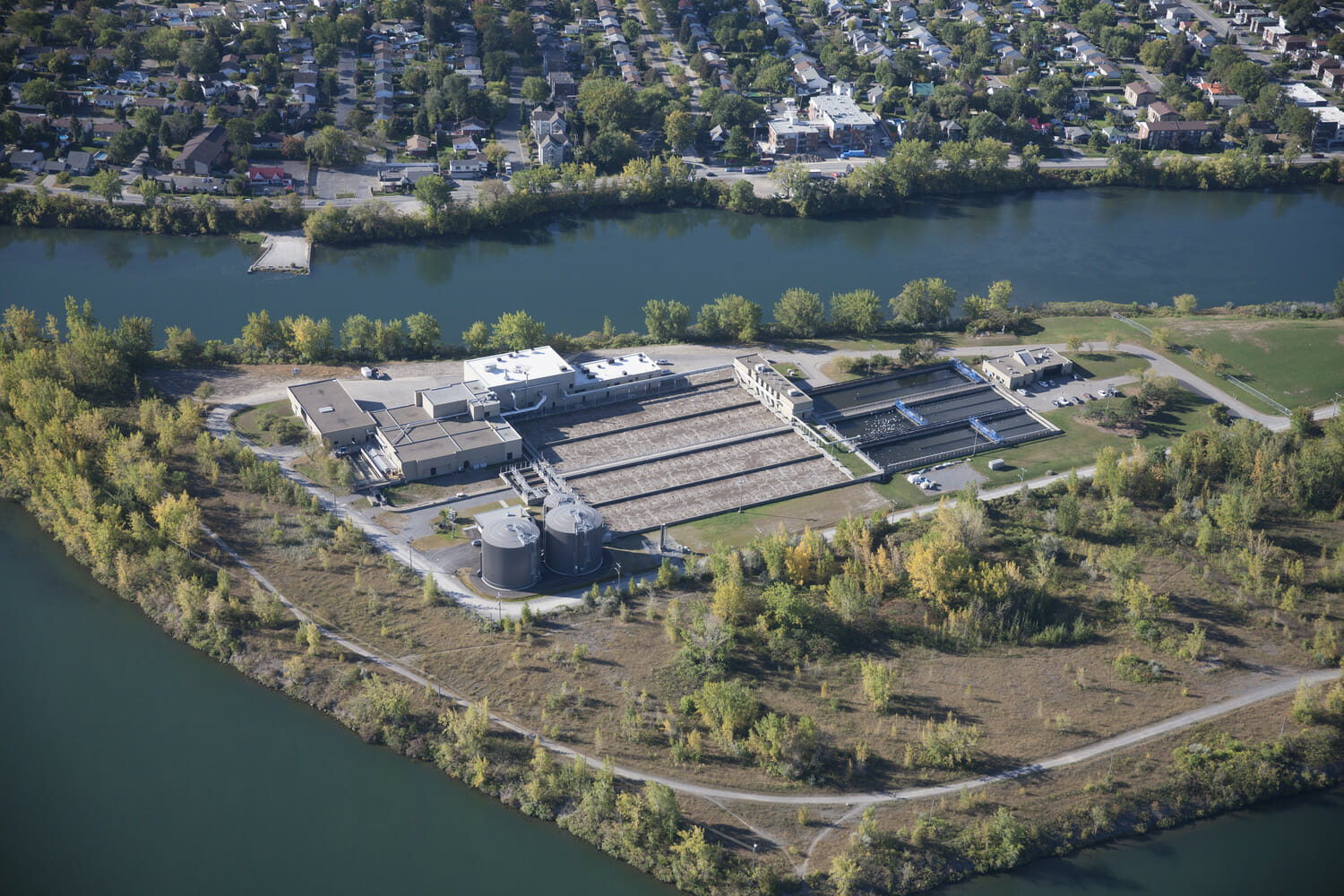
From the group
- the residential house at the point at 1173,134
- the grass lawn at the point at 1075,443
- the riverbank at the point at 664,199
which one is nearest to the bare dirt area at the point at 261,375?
the riverbank at the point at 664,199

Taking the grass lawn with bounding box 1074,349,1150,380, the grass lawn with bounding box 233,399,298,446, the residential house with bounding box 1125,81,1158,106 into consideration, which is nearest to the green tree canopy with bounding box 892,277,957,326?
the grass lawn with bounding box 1074,349,1150,380

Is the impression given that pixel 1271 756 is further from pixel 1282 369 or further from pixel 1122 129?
pixel 1122 129

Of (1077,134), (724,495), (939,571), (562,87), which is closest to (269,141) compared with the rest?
(562,87)

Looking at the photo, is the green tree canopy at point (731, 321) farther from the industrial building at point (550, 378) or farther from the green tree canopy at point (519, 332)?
the green tree canopy at point (519, 332)

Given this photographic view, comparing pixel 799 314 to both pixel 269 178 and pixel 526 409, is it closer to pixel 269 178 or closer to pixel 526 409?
pixel 526 409

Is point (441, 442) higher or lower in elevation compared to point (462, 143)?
lower

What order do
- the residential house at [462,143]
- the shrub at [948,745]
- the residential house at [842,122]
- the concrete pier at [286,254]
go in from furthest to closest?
the residential house at [842,122] → the residential house at [462,143] → the concrete pier at [286,254] → the shrub at [948,745]

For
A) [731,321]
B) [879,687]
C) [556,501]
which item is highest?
[731,321]
